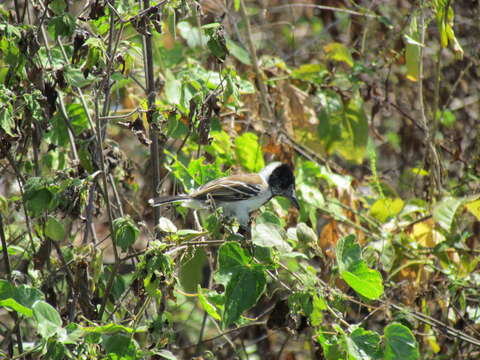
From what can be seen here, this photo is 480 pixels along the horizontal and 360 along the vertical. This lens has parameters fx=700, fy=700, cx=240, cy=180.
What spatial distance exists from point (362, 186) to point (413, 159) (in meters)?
0.79

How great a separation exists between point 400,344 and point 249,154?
185 cm

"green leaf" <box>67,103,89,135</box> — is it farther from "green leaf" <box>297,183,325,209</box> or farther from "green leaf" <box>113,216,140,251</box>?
"green leaf" <box>297,183,325,209</box>

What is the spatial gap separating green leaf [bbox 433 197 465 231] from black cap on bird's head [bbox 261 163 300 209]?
83 cm

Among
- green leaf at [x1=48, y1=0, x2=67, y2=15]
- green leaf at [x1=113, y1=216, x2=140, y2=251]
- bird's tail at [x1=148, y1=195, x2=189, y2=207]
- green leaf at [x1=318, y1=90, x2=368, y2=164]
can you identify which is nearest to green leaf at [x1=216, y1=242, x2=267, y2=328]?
green leaf at [x1=113, y1=216, x2=140, y2=251]

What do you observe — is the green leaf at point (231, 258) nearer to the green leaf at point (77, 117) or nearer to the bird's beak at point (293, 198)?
the green leaf at point (77, 117)

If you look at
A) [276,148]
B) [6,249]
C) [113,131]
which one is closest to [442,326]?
[276,148]

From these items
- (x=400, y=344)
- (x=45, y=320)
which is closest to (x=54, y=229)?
(x=45, y=320)

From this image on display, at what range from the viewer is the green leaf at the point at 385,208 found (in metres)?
4.47

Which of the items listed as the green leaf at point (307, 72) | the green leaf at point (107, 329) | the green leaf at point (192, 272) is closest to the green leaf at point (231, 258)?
the green leaf at point (107, 329)

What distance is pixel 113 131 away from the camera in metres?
6.43

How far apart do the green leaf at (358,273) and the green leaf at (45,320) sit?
3.57 ft

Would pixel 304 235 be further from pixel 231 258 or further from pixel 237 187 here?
pixel 237 187

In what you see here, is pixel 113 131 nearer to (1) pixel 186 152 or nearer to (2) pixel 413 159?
(1) pixel 186 152

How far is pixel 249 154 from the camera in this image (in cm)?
427
